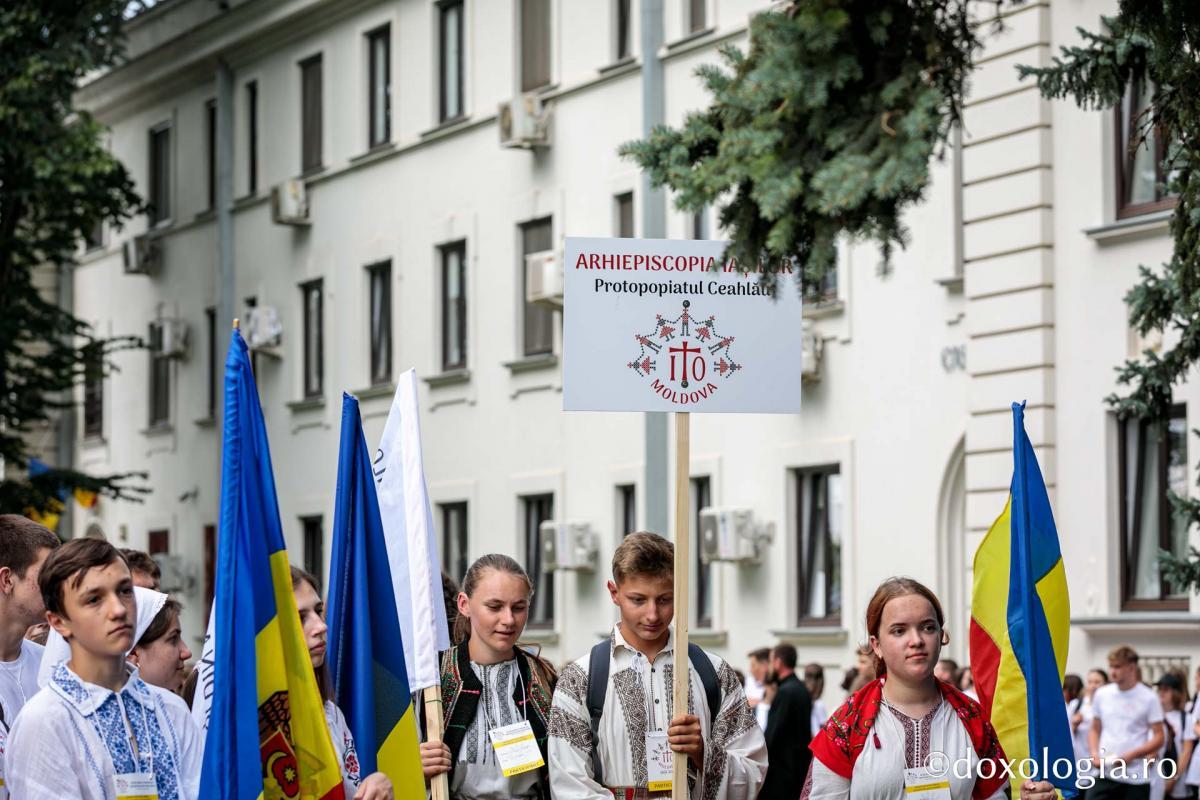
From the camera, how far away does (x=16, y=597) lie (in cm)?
824

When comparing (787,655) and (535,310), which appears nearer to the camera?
(787,655)

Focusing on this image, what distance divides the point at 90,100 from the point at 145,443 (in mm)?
7015

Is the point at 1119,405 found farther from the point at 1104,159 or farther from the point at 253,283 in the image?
the point at 253,283

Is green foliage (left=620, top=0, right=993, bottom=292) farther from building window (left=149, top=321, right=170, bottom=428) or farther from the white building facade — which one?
building window (left=149, top=321, right=170, bottom=428)

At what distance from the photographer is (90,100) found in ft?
150

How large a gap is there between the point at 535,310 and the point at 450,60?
14.8ft

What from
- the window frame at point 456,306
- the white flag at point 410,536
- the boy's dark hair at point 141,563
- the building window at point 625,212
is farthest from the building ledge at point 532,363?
the white flag at point 410,536

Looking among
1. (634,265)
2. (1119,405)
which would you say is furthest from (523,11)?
(634,265)

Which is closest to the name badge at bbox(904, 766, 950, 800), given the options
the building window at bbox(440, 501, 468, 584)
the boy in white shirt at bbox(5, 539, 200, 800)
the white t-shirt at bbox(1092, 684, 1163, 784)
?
the boy in white shirt at bbox(5, 539, 200, 800)

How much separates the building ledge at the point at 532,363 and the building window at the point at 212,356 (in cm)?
937

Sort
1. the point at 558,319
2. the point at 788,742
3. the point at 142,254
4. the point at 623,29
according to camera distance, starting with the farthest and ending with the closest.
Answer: the point at 142,254
the point at 558,319
the point at 623,29
the point at 788,742

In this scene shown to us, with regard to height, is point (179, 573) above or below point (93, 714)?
below

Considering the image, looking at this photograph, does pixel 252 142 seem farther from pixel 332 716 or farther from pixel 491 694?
pixel 332 716

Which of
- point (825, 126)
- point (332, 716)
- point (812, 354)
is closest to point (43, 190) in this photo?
point (812, 354)
